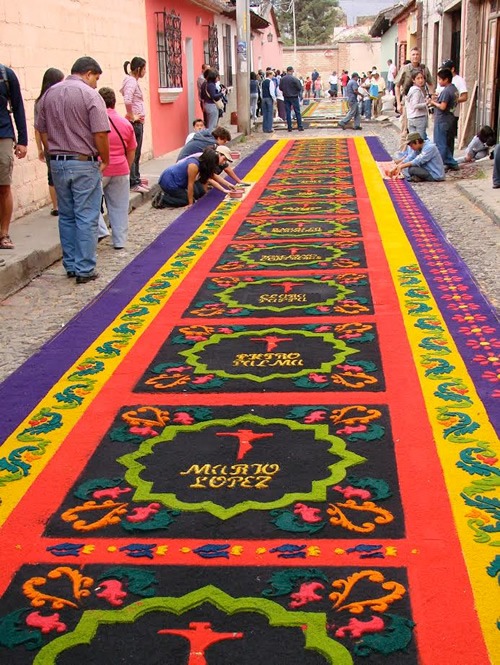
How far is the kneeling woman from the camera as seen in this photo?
419 inches

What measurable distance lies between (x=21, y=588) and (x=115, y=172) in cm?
561

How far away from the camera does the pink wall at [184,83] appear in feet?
52.7

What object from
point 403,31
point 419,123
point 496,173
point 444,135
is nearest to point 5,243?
point 496,173

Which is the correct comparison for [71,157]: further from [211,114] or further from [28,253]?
[211,114]

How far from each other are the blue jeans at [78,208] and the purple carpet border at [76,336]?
33 centimetres

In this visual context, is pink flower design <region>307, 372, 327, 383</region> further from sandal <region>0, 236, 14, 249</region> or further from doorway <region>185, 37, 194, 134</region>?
doorway <region>185, 37, 194, 134</region>

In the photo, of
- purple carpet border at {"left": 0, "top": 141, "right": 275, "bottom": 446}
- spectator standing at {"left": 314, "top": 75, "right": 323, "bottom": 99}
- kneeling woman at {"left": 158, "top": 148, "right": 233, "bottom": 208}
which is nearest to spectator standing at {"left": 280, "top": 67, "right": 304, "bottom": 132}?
kneeling woman at {"left": 158, "top": 148, "right": 233, "bottom": 208}

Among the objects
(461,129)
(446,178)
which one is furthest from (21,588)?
(461,129)

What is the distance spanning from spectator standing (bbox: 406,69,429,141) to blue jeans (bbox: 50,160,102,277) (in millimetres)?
7021

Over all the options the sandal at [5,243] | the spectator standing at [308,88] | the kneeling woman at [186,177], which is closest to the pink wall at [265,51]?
the spectator standing at [308,88]

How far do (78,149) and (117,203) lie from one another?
1488mm

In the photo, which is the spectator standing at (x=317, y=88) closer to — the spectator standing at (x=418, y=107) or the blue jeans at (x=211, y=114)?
the blue jeans at (x=211, y=114)

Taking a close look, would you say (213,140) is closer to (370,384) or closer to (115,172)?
(115,172)

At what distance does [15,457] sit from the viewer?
12.6ft
